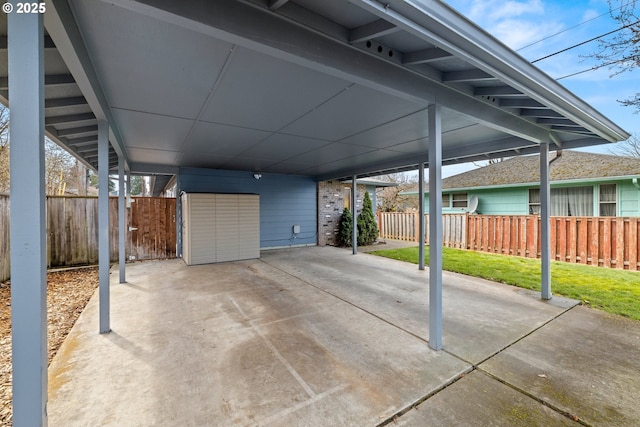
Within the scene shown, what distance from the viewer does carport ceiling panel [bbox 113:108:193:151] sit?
148 inches

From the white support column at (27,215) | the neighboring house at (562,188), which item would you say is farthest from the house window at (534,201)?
the white support column at (27,215)

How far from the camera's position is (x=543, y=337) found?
3.17 m

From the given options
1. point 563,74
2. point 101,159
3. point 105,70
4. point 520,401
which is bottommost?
point 520,401

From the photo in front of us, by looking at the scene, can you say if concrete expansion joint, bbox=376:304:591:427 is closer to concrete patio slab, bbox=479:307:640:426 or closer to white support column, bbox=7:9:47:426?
concrete patio slab, bbox=479:307:640:426

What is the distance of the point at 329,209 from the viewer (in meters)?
10.8

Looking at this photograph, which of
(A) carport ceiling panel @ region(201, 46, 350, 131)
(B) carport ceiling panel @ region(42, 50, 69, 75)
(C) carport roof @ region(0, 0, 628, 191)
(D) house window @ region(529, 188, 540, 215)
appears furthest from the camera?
(D) house window @ region(529, 188, 540, 215)

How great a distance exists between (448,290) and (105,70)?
5.63 meters

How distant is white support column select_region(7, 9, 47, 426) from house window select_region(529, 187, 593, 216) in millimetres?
12380

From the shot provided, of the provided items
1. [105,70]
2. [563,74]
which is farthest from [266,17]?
[563,74]

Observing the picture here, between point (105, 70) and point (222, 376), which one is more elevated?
point (105, 70)

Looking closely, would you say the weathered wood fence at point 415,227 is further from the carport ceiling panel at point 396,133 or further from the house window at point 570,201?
the carport ceiling panel at point 396,133

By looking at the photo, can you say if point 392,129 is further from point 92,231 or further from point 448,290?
point 92,231

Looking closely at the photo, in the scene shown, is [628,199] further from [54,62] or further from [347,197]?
[54,62]

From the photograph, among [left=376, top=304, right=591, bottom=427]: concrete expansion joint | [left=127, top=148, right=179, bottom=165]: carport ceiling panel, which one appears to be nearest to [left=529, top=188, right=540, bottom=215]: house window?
[left=376, top=304, right=591, bottom=427]: concrete expansion joint
